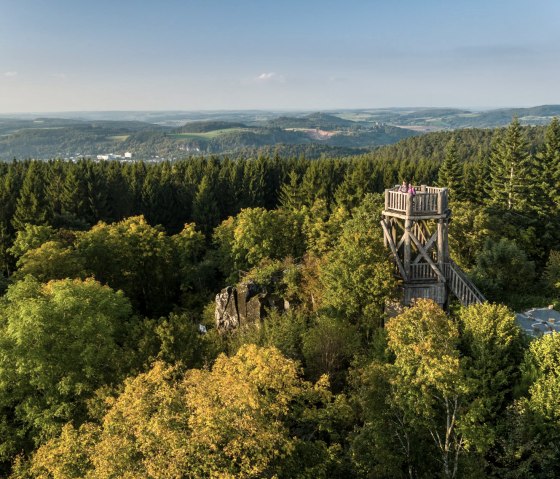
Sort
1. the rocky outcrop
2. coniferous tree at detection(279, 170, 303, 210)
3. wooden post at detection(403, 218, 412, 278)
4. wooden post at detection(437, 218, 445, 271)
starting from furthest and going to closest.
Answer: coniferous tree at detection(279, 170, 303, 210)
the rocky outcrop
wooden post at detection(437, 218, 445, 271)
wooden post at detection(403, 218, 412, 278)

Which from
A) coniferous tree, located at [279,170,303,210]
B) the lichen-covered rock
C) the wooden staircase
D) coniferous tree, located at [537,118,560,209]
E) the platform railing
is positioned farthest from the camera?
coniferous tree, located at [279,170,303,210]

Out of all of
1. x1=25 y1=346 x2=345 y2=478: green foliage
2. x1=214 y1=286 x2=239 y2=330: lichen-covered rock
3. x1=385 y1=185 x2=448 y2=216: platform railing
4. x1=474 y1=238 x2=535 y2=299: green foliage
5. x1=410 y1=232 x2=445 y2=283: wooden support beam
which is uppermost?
x1=385 y1=185 x2=448 y2=216: platform railing

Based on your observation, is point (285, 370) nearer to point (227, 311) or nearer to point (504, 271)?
point (227, 311)

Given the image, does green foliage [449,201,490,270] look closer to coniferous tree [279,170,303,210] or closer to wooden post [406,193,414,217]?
wooden post [406,193,414,217]

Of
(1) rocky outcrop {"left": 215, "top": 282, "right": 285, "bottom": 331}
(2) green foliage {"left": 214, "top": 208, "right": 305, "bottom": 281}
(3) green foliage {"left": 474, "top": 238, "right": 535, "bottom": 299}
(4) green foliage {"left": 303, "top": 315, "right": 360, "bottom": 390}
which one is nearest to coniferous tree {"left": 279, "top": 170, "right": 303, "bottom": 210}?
(2) green foliage {"left": 214, "top": 208, "right": 305, "bottom": 281}

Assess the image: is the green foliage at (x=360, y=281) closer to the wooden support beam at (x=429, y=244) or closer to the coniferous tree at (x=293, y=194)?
the wooden support beam at (x=429, y=244)
